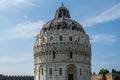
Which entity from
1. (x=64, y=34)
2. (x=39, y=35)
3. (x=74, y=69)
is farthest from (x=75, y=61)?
(x=39, y=35)

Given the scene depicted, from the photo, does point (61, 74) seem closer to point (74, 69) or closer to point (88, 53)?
point (74, 69)

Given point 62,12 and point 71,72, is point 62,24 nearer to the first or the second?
point 62,12

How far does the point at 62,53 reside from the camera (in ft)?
216

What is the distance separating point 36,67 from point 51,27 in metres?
9.41

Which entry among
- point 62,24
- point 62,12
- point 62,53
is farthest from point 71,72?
point 62,12

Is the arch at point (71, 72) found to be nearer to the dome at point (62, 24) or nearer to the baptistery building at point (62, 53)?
the baptistery building at point (62, 53)

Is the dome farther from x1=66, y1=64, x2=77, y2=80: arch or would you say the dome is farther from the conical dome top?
x1=66, y1=64, x2=77, y2=80: arch

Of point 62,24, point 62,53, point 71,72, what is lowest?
point 71,72

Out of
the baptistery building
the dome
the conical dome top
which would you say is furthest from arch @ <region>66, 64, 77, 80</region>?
the conical dome top

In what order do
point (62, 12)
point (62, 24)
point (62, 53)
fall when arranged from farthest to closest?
1. point (62, 12)
2. point (62, 24)
3. point (62, 53)

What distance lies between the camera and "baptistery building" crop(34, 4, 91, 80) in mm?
65750

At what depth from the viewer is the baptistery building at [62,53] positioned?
65.8 metres

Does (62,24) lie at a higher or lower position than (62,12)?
lower

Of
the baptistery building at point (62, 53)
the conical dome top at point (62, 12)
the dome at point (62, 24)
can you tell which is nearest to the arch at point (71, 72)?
the baptistery building at point (62, 53)
